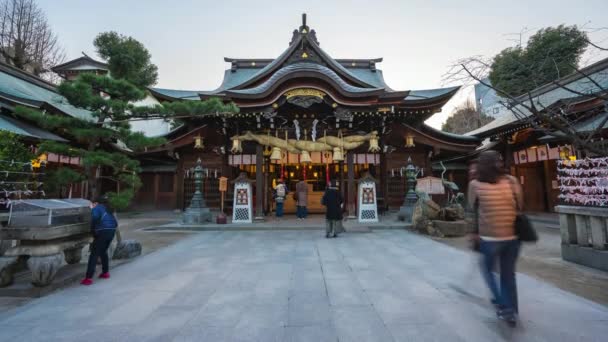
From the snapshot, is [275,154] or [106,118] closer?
[106,118]

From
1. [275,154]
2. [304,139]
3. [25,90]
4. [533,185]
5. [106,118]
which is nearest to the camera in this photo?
[106,118]

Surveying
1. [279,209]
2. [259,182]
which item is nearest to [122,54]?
[259,182]

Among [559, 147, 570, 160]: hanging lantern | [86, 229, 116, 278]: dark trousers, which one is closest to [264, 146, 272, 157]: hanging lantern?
Result: [86, 229, 116, 278]: dark trousers

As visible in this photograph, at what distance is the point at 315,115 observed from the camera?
465 inches

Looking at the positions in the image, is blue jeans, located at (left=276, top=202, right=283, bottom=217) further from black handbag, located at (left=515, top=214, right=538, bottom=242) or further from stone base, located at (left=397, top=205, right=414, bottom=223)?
black handbag, located at (left=515, top=214, right=538, bottom=242)

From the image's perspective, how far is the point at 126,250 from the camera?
5660 mm

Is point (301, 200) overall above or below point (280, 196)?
below

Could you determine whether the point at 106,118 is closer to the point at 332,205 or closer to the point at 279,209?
the point at 332,205

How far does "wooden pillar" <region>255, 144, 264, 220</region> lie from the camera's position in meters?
11.1

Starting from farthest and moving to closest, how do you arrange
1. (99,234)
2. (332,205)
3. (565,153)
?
(565,153)
(332,205)
(99,234)

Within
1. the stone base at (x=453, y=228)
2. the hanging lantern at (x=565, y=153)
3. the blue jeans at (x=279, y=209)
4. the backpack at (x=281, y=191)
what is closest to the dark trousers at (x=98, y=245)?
the backpack at (x=281, y=191)

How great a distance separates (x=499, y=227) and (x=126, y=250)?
22.6ft

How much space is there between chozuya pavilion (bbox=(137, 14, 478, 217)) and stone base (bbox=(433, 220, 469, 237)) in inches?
158

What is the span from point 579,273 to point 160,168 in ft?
58.5
